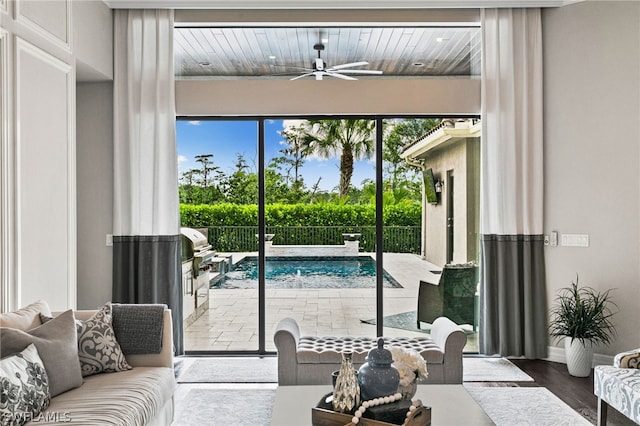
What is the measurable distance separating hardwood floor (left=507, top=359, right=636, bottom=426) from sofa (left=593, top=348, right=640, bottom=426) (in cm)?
32

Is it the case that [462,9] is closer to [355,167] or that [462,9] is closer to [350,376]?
[355,167]

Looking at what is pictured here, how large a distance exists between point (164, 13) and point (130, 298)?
8.64 feet

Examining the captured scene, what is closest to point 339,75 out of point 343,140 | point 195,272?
point 343,140

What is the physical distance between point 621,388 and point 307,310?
9.34ft

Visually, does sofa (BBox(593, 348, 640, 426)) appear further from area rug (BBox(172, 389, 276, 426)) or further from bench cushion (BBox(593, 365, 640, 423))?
area rug (BBox(172, 389, 276, 426))

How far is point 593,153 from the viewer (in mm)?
4750

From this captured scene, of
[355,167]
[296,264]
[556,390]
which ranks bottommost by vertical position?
[556,390]

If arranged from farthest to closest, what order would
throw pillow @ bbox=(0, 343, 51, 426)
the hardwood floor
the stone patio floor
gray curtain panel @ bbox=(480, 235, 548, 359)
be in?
the stone patio floor
gray curtain panel @ bbox=(480, 235, 548, 359)
the hardwood floor
throw pillow @ bbox=(0, 343, 51, 426)

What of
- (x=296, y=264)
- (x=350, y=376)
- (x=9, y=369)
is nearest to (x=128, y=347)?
(x=9, y=369)

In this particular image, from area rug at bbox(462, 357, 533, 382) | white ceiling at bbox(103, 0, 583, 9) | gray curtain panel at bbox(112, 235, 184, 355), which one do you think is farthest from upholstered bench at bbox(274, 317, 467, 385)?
white ceiling at bbox(103, 0, 583, 9)

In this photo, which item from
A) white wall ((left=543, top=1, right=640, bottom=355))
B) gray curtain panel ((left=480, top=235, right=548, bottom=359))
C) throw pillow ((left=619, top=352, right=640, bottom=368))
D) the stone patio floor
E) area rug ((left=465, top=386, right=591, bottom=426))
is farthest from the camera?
the stone patio floor

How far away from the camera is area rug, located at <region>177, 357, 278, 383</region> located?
440cm

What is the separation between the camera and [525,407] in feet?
12.2

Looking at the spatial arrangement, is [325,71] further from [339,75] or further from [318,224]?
[318,224]
